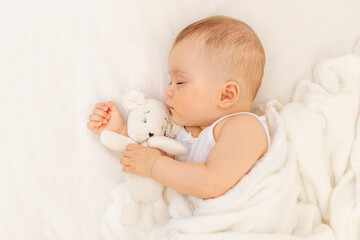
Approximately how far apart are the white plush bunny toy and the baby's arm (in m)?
0.04

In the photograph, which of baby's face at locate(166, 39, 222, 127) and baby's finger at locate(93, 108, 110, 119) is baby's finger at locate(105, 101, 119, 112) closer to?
baby's finger at locate(93, 108, 110, 119)

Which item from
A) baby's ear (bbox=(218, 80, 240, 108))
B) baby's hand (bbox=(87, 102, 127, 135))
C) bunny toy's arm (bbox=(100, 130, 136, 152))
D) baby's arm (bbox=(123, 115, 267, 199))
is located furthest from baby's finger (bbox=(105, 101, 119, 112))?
baby's ear (bbox=(218, 80, 240, 108))

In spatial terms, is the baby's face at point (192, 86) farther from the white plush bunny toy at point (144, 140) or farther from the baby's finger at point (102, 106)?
the baby's finger at point (102, 106)

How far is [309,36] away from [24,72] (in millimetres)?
915

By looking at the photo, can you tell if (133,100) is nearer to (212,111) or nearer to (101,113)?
(101,113)

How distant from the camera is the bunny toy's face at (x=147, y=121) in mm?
1165

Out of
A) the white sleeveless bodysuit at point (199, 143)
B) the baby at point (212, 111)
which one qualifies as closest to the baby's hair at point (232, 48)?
the baby at point (212, 111)

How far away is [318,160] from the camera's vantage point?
3.75 ft

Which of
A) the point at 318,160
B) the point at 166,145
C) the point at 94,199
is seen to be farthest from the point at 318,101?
the point at 94,199

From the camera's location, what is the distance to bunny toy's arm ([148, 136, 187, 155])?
3.62 feet

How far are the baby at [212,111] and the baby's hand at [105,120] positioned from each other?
133mm

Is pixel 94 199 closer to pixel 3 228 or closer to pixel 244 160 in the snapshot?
pixel 3 228

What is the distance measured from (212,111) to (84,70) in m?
0.44

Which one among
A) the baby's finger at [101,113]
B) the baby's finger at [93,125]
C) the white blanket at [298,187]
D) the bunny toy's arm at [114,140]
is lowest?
the white blanket at [298,187]
